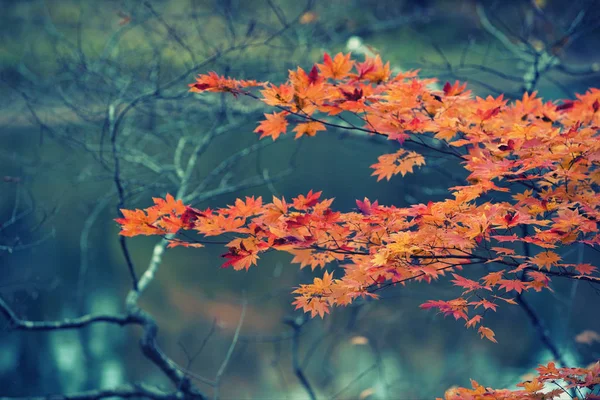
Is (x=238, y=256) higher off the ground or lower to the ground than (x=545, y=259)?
lower

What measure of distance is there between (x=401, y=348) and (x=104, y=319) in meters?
5.23

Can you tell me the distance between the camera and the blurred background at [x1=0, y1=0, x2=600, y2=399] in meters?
5.68

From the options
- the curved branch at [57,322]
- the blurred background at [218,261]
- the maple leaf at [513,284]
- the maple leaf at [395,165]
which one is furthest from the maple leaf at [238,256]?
the blurred background at [218,261]

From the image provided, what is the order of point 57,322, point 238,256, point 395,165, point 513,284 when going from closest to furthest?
point 238,256 < point 513,284 < point 395,165 < point 57,322

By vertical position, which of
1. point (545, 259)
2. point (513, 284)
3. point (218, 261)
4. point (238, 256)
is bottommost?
point (218, 261)

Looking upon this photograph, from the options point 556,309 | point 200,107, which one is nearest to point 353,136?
point 200,107

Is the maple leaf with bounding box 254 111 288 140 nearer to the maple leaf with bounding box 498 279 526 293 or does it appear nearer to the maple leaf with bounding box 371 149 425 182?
the maple leaf with bounding box 371 149 425 182

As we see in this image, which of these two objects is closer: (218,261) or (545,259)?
(545,259)

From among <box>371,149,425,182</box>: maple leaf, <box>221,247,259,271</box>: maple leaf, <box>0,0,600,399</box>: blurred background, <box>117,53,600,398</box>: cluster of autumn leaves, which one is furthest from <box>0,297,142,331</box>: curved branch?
<box>371,149,425,182</box>: maple leaf

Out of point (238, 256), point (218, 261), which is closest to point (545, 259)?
point (238, 256)

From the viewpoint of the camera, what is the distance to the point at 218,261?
10.1 metres

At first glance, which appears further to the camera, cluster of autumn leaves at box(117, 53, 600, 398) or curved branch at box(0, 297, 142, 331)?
curved branch at box(0, 297, 142, 331)

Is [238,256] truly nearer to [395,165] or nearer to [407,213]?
[407,213]

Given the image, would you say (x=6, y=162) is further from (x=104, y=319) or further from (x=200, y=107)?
(x=104, y=319)
